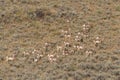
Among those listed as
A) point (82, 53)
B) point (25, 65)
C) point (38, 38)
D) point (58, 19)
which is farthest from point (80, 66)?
point (58, 19)

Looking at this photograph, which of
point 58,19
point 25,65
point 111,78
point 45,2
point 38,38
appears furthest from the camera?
point 45,2

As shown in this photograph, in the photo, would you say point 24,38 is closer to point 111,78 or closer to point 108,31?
point 108,31

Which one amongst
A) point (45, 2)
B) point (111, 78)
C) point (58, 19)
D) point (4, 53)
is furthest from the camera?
point (45, 2)

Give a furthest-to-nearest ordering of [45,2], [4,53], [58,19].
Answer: [45,2] → [58,19] → [4,53]

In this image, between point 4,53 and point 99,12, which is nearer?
point 4,53

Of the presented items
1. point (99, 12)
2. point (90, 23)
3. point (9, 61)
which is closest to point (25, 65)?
point (9, 61)

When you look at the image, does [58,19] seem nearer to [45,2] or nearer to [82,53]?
[45,2]
